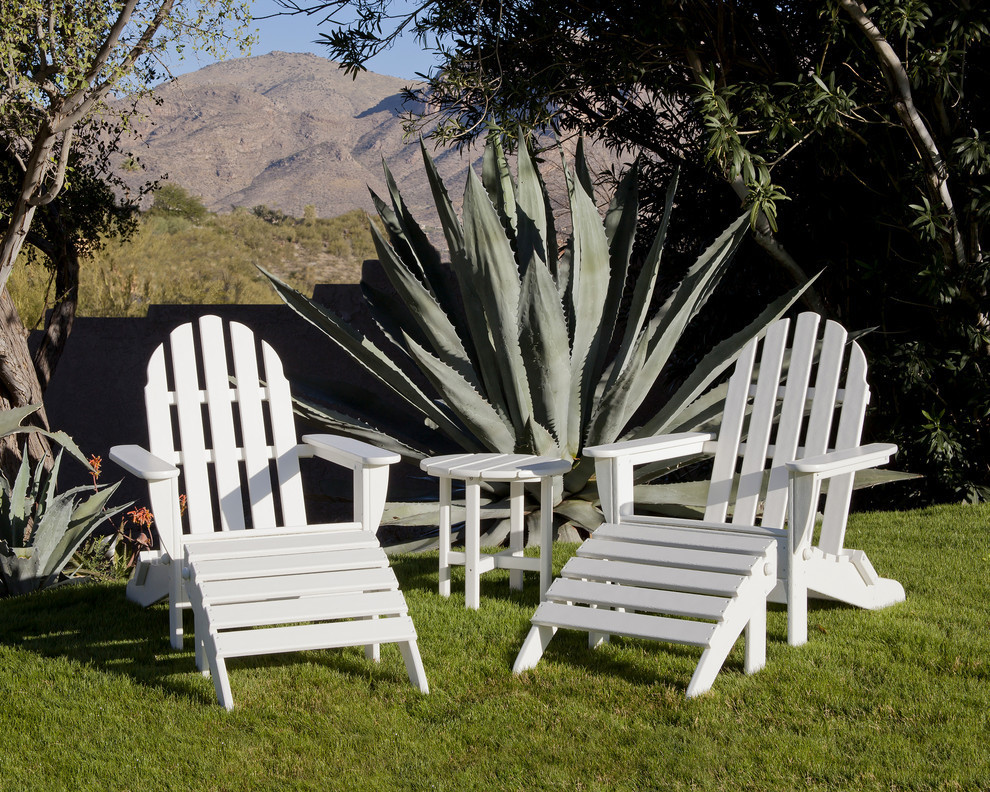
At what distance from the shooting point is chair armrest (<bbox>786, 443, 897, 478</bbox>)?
9.77 feet

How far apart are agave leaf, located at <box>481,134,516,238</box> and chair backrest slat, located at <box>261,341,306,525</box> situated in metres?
1.53

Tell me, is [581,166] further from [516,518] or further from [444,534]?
[444,534]

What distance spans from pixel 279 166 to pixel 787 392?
39.4 m

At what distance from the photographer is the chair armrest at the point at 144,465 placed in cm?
310

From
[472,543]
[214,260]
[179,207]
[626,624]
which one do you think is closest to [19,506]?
[472,543]

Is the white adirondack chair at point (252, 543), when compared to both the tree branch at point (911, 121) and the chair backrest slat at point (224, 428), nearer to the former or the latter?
the chair backrest slat at point (224, 428)

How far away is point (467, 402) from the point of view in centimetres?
445

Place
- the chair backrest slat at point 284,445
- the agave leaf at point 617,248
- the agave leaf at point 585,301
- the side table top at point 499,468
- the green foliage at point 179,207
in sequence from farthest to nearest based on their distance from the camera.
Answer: the green foliage at point 179,207 < the agave leaf at point 617,248 < the agave leaf at point 585,301 < the chair backrest slat at point 284,445 < the side table top at point 499,468

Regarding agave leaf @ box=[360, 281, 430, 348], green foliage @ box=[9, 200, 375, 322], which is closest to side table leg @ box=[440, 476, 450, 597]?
agave leaf @ box=[360, 281, 430, 348]

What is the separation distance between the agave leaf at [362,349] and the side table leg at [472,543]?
112cm

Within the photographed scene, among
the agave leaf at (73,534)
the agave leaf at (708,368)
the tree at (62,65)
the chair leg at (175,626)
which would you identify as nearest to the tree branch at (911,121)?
the agave leaf at (708,368)

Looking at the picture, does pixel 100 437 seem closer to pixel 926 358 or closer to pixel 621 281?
pixel 621 281

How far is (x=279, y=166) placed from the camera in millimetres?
40875

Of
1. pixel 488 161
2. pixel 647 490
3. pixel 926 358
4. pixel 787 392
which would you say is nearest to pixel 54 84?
pixel 488 161
